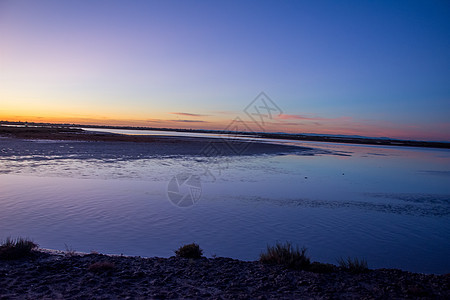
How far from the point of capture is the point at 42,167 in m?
18.0

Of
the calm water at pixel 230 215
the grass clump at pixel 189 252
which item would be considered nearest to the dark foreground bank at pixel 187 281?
the grass clump at pixel 189 252

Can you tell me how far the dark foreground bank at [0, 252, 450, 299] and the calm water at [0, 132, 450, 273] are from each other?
0.95 metres

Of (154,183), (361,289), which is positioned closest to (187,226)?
(361,289)

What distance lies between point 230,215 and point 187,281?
4.75 m

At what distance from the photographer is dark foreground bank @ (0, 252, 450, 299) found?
4.81 metres

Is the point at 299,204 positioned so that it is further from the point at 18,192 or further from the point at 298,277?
the point at 18,192

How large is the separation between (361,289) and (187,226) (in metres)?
4.96

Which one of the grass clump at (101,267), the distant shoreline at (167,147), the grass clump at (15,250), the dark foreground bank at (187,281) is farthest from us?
the distant shoreline at (167,147)

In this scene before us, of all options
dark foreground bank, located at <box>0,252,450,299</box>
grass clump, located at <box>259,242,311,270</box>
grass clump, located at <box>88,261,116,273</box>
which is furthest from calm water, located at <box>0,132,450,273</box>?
grass clump, located at <box>88,261,116,273</box>

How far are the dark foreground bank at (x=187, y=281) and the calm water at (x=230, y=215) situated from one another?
95cm

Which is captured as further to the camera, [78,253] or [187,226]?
[187,226]

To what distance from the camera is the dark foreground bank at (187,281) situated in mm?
4812

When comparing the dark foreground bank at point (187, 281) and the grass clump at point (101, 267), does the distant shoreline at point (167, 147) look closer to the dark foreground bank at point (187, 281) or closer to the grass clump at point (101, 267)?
the dark foreground bank at point (187, 281)

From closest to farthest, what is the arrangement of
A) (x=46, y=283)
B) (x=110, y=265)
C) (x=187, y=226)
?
(x=46, y=283)
(x=110, y=265)
(x=187, y=226)
